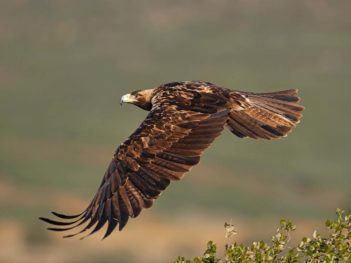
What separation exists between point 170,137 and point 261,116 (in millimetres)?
2079

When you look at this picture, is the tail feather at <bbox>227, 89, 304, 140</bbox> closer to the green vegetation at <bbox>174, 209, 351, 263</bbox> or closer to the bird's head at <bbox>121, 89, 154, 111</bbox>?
the bird's head at <bbox>121, 89, 154, 111</bbox>

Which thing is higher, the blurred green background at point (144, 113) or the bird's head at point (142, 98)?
the blurred green background at point (144, 113)

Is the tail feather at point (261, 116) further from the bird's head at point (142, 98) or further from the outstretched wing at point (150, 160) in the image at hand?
the bird's head at point (142, 98)

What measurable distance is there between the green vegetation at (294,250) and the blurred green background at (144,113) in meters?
16.8

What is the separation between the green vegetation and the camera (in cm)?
898

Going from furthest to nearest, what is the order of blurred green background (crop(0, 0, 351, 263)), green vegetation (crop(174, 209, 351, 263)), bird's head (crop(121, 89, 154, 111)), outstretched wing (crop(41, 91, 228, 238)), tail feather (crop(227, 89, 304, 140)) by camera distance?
blurred green background (crop(0, 0, 351, 263)) < bird's head (crop(121, 89, 154, 111)) < tail feather (crop(227, 89, 304, 140)) < outstretched wing (crop(41, 91, 228, 238)) < green vegetation (crop(174, 209, 351, 263))

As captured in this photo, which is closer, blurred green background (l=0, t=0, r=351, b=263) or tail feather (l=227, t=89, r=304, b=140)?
tail feather (l=227, t=89, r=304, b=140)

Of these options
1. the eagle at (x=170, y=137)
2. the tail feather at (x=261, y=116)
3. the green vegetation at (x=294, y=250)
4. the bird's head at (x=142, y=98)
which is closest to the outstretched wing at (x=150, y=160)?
the eagle at (x=170, y=137)

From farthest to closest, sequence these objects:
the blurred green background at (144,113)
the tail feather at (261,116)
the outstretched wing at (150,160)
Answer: the blurred green background at (144,113)
the tail feather at (261,116)
the outstretched wing at (150,160)

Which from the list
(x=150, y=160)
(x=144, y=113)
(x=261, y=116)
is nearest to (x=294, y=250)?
(x=150, y=160)

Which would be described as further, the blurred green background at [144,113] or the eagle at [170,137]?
the blurred green background at [144,113]

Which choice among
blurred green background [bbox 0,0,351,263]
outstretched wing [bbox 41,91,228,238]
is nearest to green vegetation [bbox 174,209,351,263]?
outstretched wing [bbox 41,91,228,238]

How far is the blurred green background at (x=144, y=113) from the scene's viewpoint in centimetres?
4753

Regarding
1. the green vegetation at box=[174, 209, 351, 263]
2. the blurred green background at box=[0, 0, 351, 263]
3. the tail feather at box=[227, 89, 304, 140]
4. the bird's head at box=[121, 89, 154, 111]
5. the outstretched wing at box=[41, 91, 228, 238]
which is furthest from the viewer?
the blurred green background at box=[0, 0, 351, 263]
